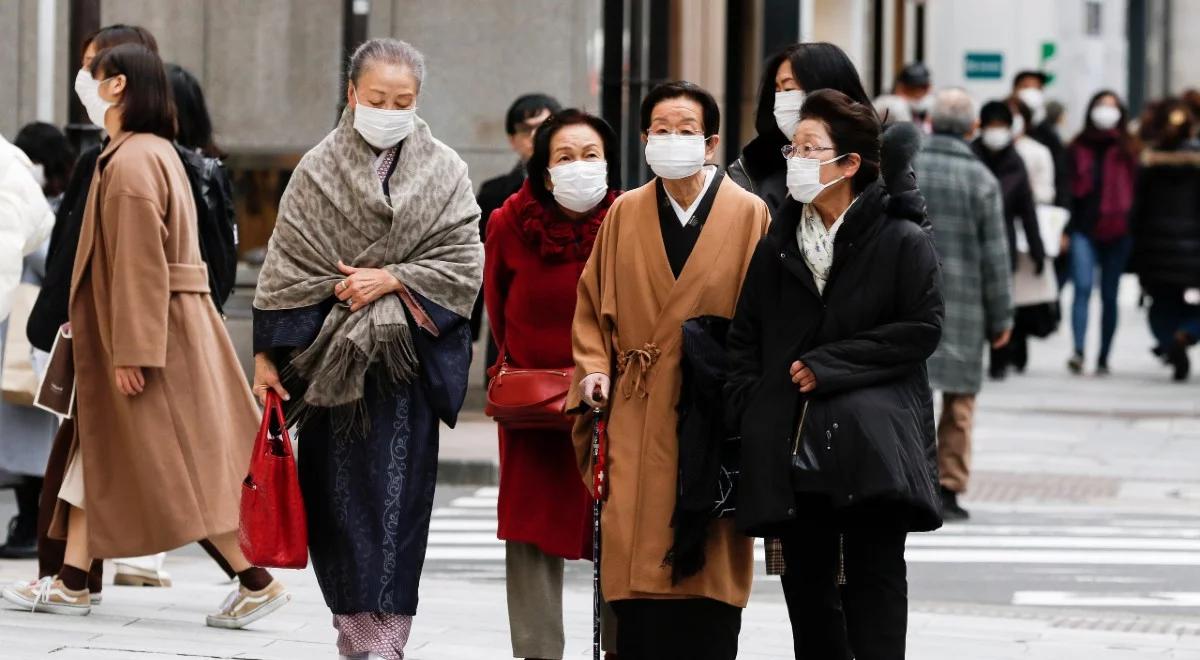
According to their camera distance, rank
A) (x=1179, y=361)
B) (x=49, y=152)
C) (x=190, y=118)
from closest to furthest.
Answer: (x=190, y=118)
(x=49, y=152)
(x=1179, y=361)

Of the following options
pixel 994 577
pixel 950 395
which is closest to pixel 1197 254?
pixel 950 395

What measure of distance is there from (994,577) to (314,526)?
3.95 metres

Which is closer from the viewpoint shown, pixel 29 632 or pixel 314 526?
pixel 314 526

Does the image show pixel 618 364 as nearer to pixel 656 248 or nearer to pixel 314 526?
pixel 656 248

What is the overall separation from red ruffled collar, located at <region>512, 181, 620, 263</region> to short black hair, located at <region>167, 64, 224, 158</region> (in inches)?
76.4

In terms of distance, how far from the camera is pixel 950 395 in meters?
11.1

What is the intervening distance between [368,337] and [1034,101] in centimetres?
1562

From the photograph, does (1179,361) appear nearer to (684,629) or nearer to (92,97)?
→ (92,97)

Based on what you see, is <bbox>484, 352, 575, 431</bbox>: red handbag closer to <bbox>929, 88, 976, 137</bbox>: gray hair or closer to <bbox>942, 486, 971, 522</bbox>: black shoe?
<bbox>942, 486, 971, 522</bbox>: black shoe

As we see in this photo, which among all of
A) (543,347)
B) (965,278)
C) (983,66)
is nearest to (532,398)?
(543,347)

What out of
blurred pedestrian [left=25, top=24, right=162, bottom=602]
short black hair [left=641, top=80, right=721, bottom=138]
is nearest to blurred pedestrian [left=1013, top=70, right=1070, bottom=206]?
blurred pedestrian [left=25, top=24, right=162, bottom=602]

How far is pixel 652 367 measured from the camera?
6.19 meters

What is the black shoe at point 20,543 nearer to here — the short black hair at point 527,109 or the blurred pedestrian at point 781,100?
the short black hair at point 527,109

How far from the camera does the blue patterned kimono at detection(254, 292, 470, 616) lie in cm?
646
